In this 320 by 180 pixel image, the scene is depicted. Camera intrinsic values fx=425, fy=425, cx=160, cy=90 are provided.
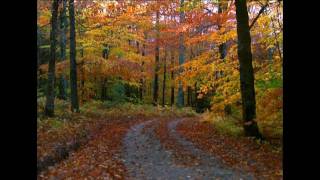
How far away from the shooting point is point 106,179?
10281 millimetres

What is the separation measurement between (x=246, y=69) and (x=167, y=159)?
5.66 m

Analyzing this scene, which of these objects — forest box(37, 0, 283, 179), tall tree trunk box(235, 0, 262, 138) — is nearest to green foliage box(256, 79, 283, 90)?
forest box(37, 0, 283, 179)

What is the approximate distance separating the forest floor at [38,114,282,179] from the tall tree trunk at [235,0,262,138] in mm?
832

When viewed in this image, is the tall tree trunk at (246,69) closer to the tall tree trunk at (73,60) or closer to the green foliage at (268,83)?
the green foliage at (268,83)

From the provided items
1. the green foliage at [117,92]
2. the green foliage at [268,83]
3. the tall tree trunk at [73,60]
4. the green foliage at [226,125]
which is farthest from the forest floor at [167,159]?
the green foliage at [117,92]

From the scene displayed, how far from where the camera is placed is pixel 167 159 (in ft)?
43.8

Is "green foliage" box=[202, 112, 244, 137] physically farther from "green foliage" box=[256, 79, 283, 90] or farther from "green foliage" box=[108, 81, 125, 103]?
"green foliage" box=[108, 81, 125, 103]

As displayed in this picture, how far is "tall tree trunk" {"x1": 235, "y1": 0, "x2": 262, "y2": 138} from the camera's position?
→ 1669 centimetres

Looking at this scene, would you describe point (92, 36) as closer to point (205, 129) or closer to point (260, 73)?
point (205, 129)

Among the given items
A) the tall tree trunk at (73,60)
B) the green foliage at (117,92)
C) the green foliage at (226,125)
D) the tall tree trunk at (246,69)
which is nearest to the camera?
the tall tree trunk at (246,69)

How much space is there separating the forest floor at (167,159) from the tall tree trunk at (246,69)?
32.8 inches

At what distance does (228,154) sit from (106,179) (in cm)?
532

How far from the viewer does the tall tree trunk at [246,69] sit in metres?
16.7
